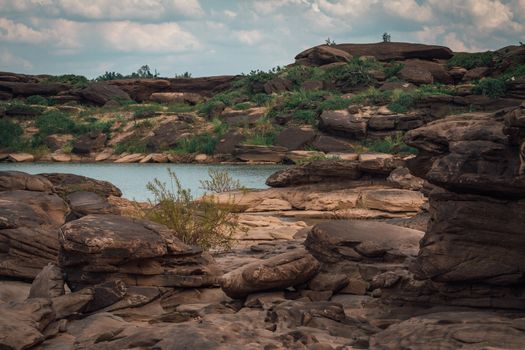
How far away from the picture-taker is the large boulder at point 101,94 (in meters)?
65.1

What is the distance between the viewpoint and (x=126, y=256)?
408 inches

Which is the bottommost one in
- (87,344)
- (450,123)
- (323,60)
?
(87,344)

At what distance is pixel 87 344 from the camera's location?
26.5ft

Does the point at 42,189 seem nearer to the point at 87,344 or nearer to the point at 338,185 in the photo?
the point at 338,185

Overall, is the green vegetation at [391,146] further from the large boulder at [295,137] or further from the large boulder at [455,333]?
the large boulder at [455,333]

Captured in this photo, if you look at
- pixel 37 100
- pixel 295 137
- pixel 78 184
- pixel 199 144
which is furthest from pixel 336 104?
pixel 78 184

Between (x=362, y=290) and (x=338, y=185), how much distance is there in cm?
1374

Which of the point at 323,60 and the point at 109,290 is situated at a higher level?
the point at 323,60

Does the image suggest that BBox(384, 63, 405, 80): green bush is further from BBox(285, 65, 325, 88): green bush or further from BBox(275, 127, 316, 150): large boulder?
BBox(275, 127, 316, 150): large boulder

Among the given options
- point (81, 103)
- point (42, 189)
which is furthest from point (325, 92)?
point (42, 189)

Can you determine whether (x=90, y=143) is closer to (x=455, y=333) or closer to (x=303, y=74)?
(x=303, y=74)

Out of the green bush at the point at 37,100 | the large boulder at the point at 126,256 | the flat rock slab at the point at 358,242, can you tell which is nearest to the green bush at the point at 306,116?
the green bush at the point at 37,100

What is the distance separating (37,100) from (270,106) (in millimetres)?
22390

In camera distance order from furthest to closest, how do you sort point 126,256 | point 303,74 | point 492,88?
1. point 303,74
2. point 492,88
3. point 126,256
